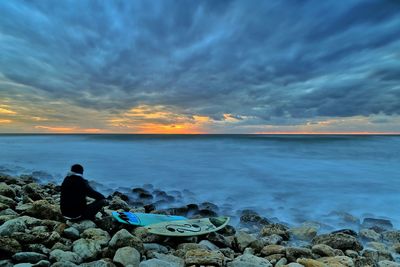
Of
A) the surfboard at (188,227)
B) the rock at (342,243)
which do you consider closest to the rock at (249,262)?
the surfboard at (188,227)

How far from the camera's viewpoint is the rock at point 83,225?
17.9 ft

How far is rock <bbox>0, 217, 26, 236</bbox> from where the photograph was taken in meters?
4.64

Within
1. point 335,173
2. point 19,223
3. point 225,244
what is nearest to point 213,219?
point 225,244

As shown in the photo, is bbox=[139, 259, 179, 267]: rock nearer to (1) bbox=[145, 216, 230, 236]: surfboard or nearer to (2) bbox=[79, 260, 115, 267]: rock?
(2) bbox=[79, 260, 115, 267]: rock

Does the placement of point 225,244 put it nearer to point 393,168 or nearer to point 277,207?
point 277,207

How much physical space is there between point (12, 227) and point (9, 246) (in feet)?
2.68

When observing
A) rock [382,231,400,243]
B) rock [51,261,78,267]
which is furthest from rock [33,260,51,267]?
rock [382,231,400,243]

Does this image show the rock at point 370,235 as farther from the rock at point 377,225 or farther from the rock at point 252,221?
the rock at point 252,221

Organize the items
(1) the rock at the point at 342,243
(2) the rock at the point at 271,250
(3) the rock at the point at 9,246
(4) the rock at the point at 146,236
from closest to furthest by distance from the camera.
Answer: (3) the rock at the point at 9,246
(2) the rock at the point at 271,250
(4) the rock at the point at 146,236
(1) the rock at the point at 342,243

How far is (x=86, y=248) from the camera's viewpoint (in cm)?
443

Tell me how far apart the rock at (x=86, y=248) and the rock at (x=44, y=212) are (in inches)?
59.4

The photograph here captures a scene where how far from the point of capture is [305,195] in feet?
40.7

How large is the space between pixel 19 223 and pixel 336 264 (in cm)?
521

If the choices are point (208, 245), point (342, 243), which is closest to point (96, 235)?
point (208, 245)
